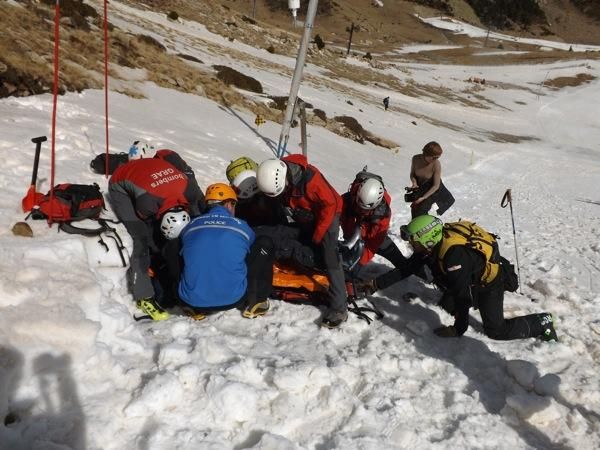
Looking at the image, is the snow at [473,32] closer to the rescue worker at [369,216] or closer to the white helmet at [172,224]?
the rescue worker at [369,216]

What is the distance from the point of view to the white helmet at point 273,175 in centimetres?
467

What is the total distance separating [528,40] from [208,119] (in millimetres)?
109705

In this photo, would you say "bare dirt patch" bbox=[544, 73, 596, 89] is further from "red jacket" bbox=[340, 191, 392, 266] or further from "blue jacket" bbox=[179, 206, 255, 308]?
"blue jacket" bbox=[179, 206, 255, 308]

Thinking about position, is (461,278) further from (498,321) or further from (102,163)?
(102,163)

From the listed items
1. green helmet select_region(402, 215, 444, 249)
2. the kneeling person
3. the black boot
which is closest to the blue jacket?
the kneeling person

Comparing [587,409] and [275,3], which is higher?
[275,3]

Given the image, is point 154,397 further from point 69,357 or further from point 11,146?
point 11,146

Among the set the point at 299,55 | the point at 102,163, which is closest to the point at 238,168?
the point at 102,163

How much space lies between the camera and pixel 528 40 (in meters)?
102

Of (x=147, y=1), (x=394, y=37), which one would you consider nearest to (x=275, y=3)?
(x=394, y=37)

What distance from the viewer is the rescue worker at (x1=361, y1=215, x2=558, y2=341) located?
445 cm

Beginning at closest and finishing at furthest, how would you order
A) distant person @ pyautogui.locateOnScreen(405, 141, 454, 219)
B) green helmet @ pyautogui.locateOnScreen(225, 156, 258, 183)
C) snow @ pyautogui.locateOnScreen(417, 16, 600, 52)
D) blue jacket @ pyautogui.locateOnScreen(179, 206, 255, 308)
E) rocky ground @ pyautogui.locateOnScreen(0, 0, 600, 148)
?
blue jacket @ pyautogui.locateOnScreen(179, 206, 255, 308), green helmet @ pyautogui.locateOnScreen(225, 156, 258, 183), distant person @ pyautogui.locateOnScreen(405, 141, 454, 219), rocky ground @ pyautogui.locateOnScreen(0, 0, 600, 148), snow @ pyautogui.locateOnScreen(417, 16, 600, 52)

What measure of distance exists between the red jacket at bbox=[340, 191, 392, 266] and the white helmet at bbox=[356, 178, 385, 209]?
0.27m

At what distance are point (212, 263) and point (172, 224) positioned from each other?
686 mm
